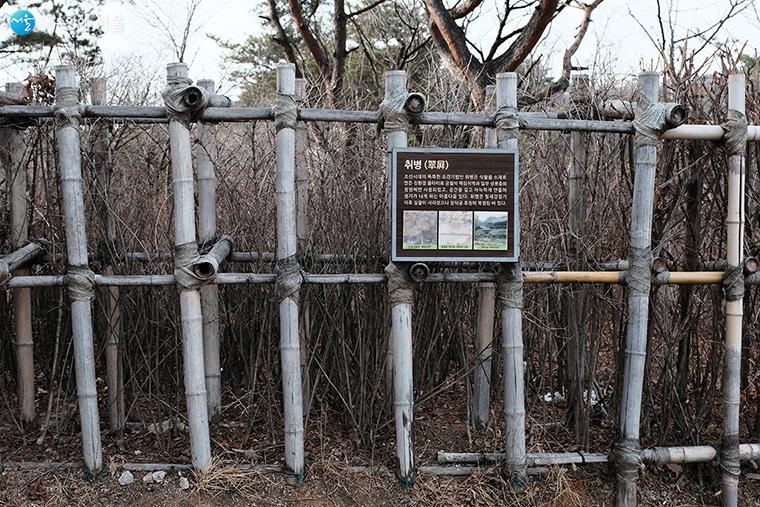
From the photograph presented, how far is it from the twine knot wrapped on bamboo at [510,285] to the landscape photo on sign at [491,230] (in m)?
0.17

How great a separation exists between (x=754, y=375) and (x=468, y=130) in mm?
2698

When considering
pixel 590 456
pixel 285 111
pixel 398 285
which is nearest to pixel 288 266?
pixel 398 285

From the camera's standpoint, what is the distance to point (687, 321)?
4234 mm

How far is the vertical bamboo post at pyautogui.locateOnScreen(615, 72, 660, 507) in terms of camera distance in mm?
3939

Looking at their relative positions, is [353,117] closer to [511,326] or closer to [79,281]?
[511,326]

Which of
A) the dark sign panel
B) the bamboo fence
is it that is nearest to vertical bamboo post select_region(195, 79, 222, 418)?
the bamboo fence

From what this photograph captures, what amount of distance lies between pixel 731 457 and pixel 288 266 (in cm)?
283

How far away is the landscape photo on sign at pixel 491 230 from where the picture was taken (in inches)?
150

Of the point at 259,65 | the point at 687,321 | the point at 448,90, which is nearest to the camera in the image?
the point at 687,321

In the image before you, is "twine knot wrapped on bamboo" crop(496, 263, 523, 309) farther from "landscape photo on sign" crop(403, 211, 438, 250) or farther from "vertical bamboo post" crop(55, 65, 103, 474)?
"vertical bamboo post" crop(55, 65, 103, 474)

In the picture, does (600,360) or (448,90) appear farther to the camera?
(448,90)

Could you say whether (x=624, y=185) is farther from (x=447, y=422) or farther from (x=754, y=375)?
(x=447, y=422)

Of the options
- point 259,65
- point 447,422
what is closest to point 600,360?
point 447,422

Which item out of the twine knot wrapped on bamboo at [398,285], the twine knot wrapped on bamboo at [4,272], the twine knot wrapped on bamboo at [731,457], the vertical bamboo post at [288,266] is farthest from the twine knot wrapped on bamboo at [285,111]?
the twine knot wrapped on bamboo at [731,457]
